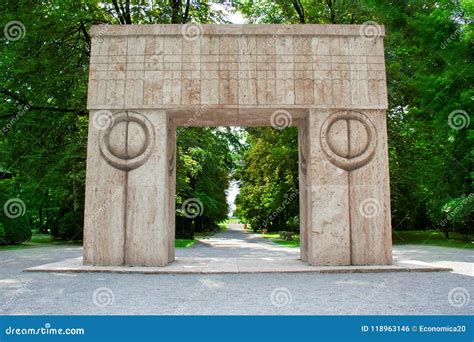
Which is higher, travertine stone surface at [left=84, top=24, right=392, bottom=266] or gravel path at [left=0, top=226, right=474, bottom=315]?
travertine stone surface at [left=84, top=24, right=392, bottom=266]

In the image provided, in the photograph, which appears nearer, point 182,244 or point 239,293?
point 239,293

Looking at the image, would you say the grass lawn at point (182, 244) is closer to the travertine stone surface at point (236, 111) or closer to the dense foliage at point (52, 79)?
the dense foliage at point (52, 79)

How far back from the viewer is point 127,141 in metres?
10.1

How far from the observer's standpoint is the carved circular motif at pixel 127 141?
1002 centimetres

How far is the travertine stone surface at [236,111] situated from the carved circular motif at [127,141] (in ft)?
0.08

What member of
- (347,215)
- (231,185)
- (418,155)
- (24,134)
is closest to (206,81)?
(347,215)

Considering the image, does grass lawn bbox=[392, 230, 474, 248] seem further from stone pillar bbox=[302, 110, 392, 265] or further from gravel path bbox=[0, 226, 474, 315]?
gravel path bbox=[0, 226, 474, 315]

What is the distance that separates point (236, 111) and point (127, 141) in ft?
9.21

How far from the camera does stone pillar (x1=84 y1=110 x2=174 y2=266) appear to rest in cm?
988

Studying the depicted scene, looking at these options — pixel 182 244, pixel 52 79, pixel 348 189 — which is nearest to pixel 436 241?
pixel 182 244

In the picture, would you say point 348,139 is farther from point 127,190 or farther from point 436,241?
point 436,241

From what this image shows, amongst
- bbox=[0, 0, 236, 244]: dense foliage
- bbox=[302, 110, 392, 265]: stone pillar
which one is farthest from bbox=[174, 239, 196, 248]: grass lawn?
bbox=[302, 110, 392, 265]: stone pillar

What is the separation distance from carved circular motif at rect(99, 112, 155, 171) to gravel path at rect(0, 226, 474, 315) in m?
2.71

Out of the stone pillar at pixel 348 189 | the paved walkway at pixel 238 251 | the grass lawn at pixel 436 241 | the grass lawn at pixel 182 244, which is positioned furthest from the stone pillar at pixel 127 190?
the grass lawn at pixel 436 241
